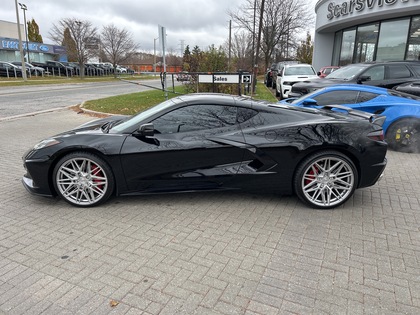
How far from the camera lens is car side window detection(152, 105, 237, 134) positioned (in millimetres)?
3830

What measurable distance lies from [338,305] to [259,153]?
1878mm

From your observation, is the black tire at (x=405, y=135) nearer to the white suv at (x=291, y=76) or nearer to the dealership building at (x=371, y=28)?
the white suv at (x=291, y=76)

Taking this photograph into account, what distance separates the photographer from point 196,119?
3.86m

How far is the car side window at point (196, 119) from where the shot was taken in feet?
12.6

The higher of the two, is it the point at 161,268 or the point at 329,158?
the point at 329,158

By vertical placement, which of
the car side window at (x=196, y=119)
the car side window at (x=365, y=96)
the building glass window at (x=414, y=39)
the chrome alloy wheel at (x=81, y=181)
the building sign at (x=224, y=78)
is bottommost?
the chrome alloy wheel at (x=81, y=181)

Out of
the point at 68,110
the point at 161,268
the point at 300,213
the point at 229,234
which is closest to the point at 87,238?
the point at 161,268

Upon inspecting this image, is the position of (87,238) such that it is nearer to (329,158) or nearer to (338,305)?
(338,305)

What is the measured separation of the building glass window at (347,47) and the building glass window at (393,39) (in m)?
2.80

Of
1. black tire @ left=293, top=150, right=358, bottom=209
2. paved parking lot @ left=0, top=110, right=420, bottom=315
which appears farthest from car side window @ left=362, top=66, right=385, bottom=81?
black tire @ left=293, top=150, right=358, bottom=209

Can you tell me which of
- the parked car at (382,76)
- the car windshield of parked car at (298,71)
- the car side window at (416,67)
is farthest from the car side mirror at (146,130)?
the car windshield of parked car at (298,71)

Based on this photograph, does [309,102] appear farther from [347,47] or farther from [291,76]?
[347,47]

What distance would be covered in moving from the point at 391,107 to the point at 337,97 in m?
1.05

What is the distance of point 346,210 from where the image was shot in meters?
3.81
